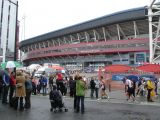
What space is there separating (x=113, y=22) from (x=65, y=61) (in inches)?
940

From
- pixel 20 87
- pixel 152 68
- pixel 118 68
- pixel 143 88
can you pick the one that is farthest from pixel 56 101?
pixel 118 68

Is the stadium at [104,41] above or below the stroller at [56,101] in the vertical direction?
above

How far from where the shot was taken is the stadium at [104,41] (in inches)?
2437

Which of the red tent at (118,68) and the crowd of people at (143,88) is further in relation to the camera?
the red tent at (118,68)

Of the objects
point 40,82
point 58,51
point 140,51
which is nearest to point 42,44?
point 58,51

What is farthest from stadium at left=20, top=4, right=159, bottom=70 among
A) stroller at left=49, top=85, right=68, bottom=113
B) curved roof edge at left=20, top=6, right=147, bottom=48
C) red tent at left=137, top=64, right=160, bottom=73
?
stroller at left=49, top=85, right=68, bottom=113

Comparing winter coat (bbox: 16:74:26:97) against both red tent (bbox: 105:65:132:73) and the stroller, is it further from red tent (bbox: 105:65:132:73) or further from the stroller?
red tent (bbox: 105:65:132:73)

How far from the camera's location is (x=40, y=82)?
22.5m

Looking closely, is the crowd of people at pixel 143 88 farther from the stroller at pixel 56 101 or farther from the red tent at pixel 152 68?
the stroller at pixel 56 101

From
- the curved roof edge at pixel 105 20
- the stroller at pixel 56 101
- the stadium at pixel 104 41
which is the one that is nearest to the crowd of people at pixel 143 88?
the stroller at pixel 56 101

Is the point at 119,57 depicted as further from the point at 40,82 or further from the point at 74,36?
the point at 40,82

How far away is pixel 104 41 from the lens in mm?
70125

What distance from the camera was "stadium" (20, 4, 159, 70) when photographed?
61.9 meters

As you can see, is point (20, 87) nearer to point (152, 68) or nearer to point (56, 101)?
point (56, 101)
